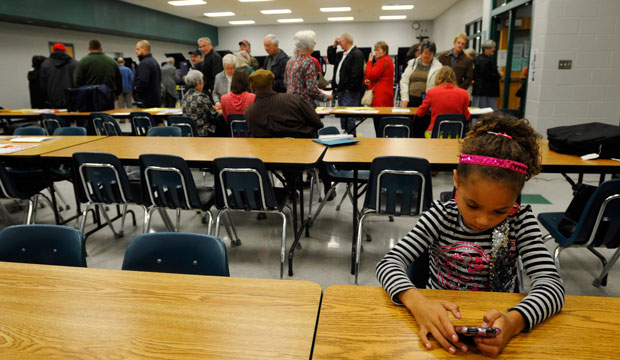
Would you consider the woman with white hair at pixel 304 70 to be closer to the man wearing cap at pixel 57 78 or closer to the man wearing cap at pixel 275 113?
the man wearing cap at pixel 275 113

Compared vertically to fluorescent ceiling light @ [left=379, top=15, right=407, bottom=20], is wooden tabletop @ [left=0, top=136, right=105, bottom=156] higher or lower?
lower

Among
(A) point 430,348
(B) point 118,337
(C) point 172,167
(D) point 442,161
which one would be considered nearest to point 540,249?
(A) point 430,348

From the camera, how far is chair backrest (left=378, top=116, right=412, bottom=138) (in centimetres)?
428

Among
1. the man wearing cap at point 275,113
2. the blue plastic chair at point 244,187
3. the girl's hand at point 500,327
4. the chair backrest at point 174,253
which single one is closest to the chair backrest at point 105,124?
the man wearing cap at point 275,113

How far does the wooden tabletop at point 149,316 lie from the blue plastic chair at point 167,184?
1379 millimetres

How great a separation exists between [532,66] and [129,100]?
8.91 m

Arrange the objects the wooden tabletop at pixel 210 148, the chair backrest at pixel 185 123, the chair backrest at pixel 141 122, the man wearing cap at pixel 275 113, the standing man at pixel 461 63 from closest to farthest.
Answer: the wooden tabletop at pixel 210 148 < the man wearing cap at pixel 275 113 < the chair backrest at pixel 185 123 < the chair backrest at pixel 141 122 < the standing man at pixel 461 63

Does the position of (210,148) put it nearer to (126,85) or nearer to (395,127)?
(395,127)

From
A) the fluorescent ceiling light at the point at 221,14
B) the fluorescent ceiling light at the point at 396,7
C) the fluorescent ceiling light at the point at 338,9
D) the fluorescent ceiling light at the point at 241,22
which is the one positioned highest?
the fluorescent ceiling light at the point at 241,22

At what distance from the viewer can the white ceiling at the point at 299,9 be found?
11.8 meters

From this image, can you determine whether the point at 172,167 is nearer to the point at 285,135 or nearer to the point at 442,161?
the point at 285,135

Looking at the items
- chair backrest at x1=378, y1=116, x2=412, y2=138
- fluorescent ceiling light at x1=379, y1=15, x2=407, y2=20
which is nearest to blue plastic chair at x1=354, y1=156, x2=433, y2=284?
chair backrest at x1=378, y1=116, x2=412, y2=138

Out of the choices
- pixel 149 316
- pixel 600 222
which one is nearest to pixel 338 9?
pixel 600 222

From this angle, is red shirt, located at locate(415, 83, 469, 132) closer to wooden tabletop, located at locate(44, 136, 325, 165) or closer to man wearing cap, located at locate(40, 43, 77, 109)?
wooden tabletop, located at locate(44, 136, 325, 165)
